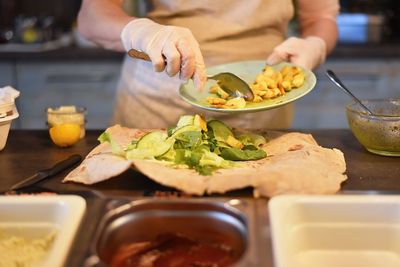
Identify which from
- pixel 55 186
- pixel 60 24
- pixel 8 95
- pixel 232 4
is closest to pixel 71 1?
pixel 60 24

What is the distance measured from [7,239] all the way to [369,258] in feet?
1.82

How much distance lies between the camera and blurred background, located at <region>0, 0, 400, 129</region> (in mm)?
2324

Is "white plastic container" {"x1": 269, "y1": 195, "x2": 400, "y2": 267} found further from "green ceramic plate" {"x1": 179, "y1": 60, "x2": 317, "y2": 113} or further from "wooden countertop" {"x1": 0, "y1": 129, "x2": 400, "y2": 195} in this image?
"green ceramic plate" {"x1": 179, "y1": 60, "x2": 317, "y2": 113}

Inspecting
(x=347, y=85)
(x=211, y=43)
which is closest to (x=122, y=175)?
(x=211, y=43)

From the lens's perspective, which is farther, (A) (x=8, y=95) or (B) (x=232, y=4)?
(B) (x=232, y=4)

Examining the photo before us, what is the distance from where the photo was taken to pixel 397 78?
92.0 inches

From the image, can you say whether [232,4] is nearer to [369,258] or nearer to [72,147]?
[72,147]

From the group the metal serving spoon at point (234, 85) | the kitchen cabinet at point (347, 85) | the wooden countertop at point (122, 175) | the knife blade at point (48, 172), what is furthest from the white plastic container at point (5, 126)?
the kitchen cabinet at point (347, 85)

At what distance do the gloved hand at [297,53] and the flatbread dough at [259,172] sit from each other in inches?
11.4

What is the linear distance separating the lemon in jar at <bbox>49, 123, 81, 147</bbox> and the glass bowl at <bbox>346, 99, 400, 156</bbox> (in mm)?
572

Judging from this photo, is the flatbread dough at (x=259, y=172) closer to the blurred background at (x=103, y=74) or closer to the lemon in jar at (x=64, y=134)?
the lemon in jar at (x=64, y=134)

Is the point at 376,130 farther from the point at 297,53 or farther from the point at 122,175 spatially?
the point at 122,175

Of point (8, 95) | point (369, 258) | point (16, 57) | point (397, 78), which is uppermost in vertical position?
point (8, 95)

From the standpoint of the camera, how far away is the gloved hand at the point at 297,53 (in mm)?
1367
